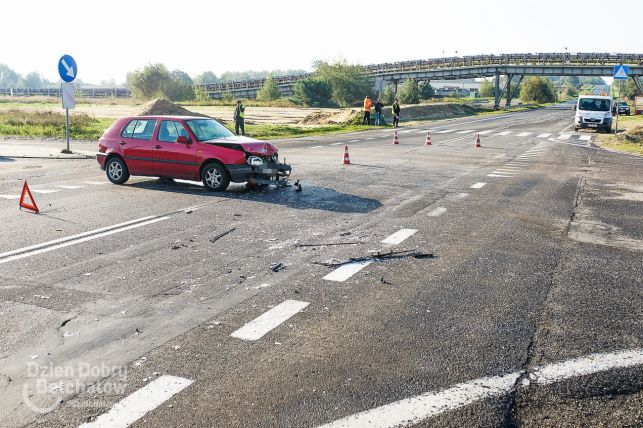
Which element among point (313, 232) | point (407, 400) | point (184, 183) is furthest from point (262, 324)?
point (184, 183)

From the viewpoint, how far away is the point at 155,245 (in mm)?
8484

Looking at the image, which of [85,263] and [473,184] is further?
[473,184]

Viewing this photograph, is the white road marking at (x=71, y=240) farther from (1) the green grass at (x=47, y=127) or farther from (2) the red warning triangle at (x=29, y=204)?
(1) the green grass at (x=47, y=127)

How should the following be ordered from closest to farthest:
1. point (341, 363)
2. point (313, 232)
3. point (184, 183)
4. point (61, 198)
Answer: point (341, 363) < point (313, 232) < point (61, 198) < point (184, 183)

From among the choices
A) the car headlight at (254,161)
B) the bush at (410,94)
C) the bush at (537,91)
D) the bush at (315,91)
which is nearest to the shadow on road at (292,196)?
the car headlight at (254,161)

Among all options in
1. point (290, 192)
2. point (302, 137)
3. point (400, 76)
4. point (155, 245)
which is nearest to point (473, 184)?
point (290, 192)

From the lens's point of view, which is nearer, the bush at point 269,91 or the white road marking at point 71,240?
the white road marking at point 71,240

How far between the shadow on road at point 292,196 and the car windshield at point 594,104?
27.0m

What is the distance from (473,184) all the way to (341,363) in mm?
10746

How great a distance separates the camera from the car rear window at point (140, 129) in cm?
1389

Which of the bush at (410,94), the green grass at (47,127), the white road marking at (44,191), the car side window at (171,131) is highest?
the bush at (410,94)

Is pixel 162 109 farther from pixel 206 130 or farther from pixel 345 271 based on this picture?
pixel 345 271

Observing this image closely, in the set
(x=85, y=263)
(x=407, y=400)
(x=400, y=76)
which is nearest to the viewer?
(x=407, y=400)

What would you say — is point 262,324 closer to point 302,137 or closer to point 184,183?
point 184,183
